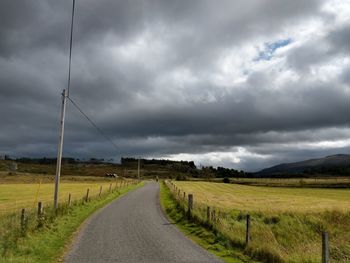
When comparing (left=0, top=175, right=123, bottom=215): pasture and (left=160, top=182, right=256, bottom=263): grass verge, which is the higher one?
(left=160, top=182, right=256, bottom=263): grass verge

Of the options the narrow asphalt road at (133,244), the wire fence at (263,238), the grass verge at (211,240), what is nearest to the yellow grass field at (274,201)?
the wire fence at (263,238)

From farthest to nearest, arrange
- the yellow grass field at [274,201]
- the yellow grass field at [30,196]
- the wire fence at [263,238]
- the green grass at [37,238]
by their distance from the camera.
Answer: the yellow grass field at [274,201] → the yellow grass field at [30,196] → the wire fence at [263,238] → the green grass at [37,238]

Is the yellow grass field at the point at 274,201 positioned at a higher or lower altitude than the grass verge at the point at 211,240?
lower

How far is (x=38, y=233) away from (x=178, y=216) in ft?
32.3

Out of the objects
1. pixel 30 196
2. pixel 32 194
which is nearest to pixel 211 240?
pixel 30 196

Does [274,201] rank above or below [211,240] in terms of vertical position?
below

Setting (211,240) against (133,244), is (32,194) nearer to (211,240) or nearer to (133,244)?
(133,244)

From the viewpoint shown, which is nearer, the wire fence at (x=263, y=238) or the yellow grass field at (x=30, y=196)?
the wire fence at (x=263, y=238)

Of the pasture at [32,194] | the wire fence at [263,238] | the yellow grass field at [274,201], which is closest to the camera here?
the wire fence at [263,238]

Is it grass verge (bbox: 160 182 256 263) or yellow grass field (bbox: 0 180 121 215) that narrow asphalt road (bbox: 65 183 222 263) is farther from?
yellow grass field (bbox: 0 180 121 215)

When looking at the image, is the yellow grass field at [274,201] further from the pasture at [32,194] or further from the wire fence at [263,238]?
the pasture at [32,194]

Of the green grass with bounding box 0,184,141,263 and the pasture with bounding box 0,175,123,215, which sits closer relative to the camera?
the green grass with bounding box 0,184,141,263

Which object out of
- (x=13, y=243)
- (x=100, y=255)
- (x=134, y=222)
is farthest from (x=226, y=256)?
(x=134, y=222)

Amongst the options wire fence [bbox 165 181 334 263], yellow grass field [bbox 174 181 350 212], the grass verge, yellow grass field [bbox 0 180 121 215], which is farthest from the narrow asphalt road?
yellow grass field [bbox 174 181 350 212]
